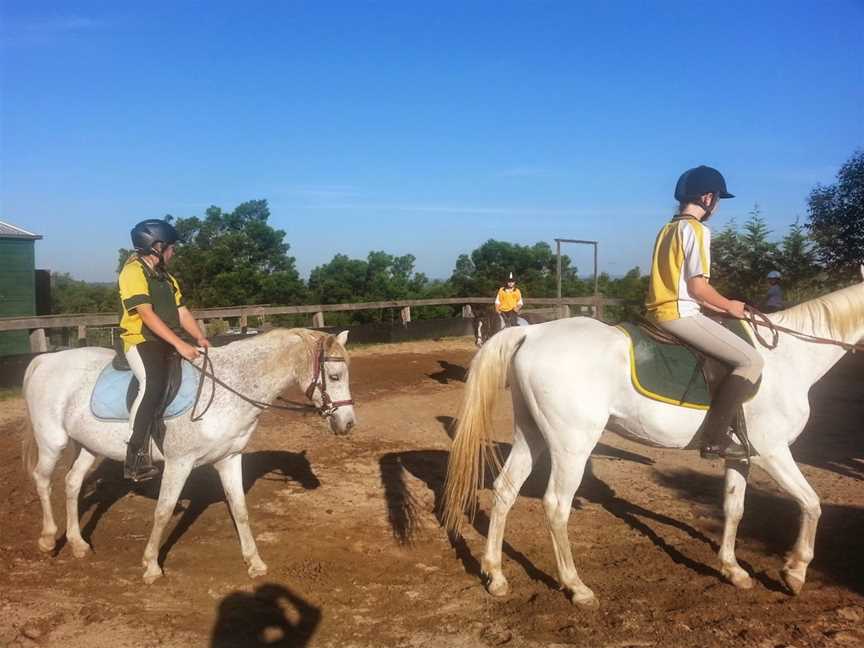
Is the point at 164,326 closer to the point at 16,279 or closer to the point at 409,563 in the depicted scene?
the point at 409,563

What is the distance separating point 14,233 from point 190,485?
19840 millimetres

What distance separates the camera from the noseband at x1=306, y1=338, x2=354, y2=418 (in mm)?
4441

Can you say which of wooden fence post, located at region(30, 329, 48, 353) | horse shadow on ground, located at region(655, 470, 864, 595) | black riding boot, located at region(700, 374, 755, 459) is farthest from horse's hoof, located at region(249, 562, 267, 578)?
wooden fence post, located at region(30, 329, 48, 353)

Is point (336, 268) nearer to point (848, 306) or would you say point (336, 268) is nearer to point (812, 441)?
point (812, 441)

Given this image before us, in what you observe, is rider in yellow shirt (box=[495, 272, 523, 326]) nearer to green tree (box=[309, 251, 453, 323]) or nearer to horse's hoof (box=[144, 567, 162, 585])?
horse's hoof (box=[144, 567, 162, 585])

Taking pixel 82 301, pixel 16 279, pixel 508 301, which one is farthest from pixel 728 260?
pixel 82 301

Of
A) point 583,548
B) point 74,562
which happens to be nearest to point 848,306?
point 583,548

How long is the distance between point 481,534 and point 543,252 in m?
43.3

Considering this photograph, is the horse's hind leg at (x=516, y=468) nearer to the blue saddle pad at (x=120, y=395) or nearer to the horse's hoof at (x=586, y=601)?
the horse's hoof at (x=586, y=601)

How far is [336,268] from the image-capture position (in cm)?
4275

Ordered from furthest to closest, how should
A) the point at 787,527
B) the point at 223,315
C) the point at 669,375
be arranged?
1. the point at 223,315
2. the point at 787,527
3. the point at 669,375

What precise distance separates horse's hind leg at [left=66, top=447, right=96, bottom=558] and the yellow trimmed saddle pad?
4141mm

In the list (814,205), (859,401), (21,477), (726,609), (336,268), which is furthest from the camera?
(336,268)

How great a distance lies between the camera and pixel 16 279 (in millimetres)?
21844
